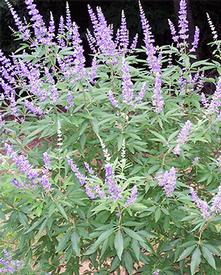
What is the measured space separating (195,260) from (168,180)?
1.38 ft

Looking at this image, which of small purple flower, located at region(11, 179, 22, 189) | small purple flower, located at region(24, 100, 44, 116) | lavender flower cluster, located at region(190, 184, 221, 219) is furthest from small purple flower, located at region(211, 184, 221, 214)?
small purple flower, located at region(24, 100, 44, 116)

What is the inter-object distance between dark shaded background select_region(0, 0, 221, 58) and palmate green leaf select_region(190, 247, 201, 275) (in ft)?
32.1

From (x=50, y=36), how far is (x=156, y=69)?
71 cm

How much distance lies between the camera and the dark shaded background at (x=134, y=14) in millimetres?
12500

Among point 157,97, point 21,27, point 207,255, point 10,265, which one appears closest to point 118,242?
point 207,255

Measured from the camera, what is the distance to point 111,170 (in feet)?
8.50

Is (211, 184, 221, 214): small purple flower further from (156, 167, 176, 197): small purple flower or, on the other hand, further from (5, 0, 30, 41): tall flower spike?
(5, 0, 30, 41): tall flower spike

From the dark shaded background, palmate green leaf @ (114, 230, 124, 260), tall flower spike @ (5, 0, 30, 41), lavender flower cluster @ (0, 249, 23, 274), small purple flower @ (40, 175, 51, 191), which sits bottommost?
the dark shaded background

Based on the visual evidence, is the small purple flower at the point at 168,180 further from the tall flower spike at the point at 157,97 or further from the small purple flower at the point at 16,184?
the small purple flower at the point at 16,184

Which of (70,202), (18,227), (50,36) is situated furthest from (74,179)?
(50,36)

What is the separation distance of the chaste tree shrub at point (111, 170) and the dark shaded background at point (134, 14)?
8.91m

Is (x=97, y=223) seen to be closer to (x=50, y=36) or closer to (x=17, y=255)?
(x=17, y=255)

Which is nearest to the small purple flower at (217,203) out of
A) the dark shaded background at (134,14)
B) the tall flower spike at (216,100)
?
the tall flower spike at (216,100)

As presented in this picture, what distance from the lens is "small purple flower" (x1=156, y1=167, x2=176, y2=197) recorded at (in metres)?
2.76
